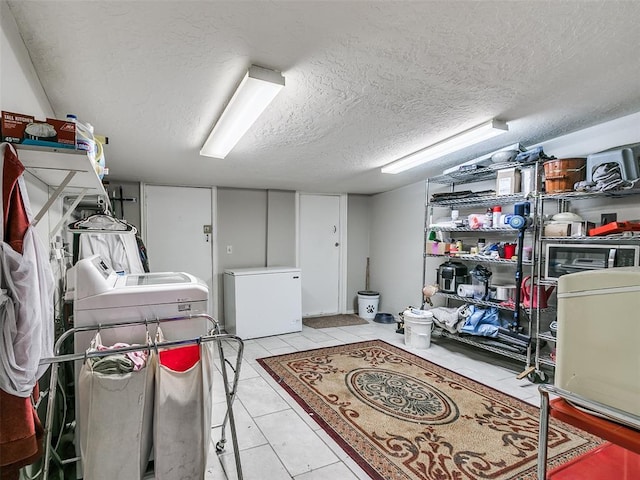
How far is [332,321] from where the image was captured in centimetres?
518

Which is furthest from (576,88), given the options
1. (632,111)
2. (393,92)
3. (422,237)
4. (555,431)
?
(422,237)

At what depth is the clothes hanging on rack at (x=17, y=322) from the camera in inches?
34.6

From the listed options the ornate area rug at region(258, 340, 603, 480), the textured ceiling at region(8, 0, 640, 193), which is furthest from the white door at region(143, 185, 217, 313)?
the ornate area rug at region(258, 340, 603, 480)

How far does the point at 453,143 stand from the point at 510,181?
768 millimetres

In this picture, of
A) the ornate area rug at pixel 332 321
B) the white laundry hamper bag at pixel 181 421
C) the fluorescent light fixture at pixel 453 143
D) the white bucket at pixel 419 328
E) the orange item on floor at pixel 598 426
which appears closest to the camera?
the orange item on floor at pixel 598 426

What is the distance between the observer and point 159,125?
235 centimetres

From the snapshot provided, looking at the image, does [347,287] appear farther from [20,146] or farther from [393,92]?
[20,146]

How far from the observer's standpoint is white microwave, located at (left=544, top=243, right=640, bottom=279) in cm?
239

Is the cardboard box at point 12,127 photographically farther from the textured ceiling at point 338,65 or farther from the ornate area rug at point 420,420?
the ornate area rug at point 420,420

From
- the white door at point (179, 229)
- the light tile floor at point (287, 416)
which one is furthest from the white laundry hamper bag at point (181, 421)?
the white door at point (179, 229)

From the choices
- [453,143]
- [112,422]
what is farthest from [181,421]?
[453,143]

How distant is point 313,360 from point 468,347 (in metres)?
1.91

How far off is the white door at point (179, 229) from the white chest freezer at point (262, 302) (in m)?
0.46

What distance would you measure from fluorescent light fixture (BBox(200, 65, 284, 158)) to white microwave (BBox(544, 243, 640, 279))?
269cm
